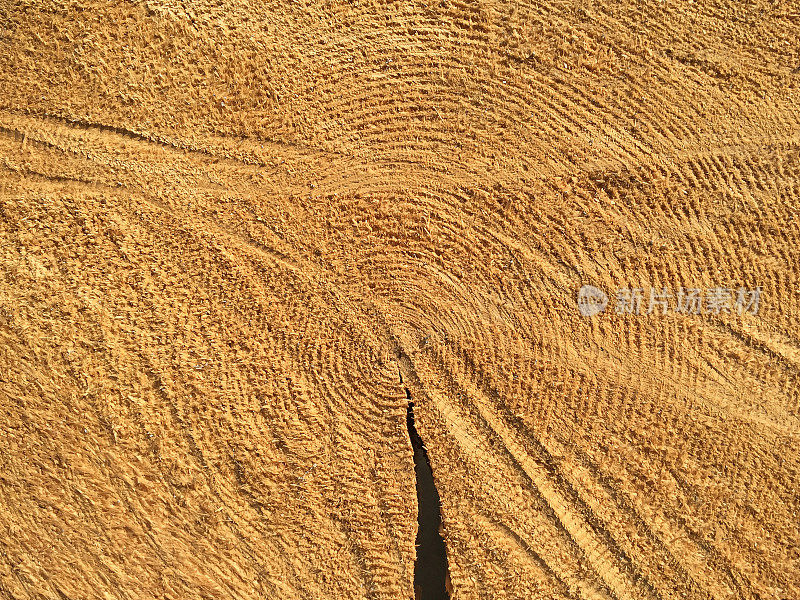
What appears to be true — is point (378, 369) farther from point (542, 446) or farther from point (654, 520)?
point (654, 520)

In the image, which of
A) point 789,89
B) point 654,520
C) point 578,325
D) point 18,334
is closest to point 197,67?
point 18,334

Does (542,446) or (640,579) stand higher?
(542,446)

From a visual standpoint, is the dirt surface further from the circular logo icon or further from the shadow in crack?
the shadow in crack

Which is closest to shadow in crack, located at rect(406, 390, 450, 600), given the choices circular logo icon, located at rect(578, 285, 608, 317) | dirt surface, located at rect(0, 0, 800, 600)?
dirt surface, located at rect(0, 0, 800, 600)

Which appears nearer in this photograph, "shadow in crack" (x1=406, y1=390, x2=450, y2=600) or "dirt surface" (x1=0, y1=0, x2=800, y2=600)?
"dirt surface" (x1=0, y1=0, x2=800, y2=600)

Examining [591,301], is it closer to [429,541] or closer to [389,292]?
[389,292]

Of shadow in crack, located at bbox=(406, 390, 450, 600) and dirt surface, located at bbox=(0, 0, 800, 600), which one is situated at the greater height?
dirt surface, located at bbox=(0, 0, 800, 600)
